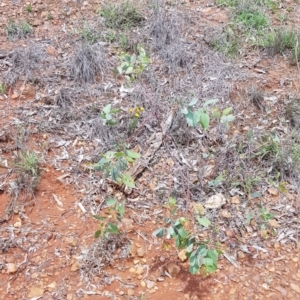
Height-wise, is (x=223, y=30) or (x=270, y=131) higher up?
(x=223, y=30)

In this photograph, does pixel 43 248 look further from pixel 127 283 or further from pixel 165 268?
pixel 165 268

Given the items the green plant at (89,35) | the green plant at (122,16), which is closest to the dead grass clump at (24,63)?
the green plant at (89,35)

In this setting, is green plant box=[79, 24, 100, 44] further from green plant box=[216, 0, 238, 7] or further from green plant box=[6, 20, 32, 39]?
green plant box=[216, 0, 238, 7]

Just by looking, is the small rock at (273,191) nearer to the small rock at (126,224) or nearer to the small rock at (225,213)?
the small rock at (225,213)

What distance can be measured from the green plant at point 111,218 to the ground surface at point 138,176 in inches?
2.2

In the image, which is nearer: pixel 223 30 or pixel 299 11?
pixel 223 30

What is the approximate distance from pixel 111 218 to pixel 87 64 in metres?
1.30

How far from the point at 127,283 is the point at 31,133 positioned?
47.8 inches

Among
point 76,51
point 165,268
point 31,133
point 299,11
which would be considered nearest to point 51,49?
point 76,51

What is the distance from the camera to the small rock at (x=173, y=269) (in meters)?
2.15

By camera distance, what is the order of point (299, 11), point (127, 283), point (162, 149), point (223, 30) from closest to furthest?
point (127, 283)
point (162, 149)
point (223, 30)
point (299, 11)

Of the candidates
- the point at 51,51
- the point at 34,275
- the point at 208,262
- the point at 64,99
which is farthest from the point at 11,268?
the point at 51,51

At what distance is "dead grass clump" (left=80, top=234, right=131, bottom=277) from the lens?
215 cm

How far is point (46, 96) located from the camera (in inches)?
119
